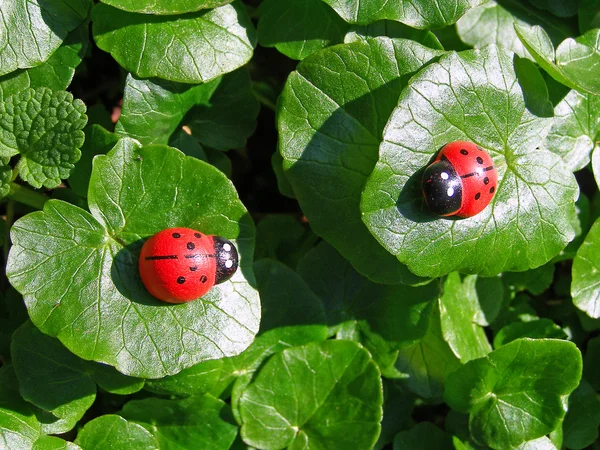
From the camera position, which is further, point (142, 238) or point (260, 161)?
point (260, 161)

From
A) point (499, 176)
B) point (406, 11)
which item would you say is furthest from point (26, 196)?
point (499, 176)

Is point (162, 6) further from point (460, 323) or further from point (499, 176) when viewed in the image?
point (460, 323)

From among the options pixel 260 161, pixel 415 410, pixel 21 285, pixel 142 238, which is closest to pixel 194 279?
pixel 142 238

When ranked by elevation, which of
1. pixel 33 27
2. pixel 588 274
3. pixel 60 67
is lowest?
pixel 588 274

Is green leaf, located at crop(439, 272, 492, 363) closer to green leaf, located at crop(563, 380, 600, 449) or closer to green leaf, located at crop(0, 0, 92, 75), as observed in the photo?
green leaf, located at crop(563, 380, 600, 449)

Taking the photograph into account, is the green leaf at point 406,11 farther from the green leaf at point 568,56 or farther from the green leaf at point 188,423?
the green leaf at point 188,423

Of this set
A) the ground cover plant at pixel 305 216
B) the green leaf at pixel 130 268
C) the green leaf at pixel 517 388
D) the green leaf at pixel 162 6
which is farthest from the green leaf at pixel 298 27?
the green leaf at pixel 517 388

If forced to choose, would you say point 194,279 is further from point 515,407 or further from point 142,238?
point 515,407

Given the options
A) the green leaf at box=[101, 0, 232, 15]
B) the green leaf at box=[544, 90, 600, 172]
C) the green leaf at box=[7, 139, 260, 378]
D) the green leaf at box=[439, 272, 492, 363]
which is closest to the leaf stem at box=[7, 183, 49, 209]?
the green leaf at box=[7, 139, 260, 378]
